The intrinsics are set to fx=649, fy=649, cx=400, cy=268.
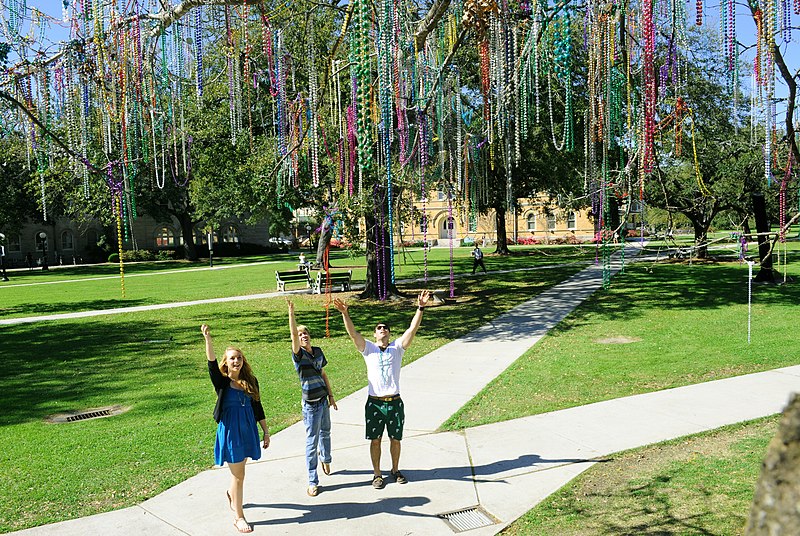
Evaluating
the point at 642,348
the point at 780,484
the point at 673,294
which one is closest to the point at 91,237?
the point at 673,294

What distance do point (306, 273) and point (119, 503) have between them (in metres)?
17.3

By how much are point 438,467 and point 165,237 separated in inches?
2059

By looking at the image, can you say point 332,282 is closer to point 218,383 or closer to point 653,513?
point 218,383

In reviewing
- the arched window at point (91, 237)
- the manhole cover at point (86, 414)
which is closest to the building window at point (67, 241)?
the arched window at point (91, 237)

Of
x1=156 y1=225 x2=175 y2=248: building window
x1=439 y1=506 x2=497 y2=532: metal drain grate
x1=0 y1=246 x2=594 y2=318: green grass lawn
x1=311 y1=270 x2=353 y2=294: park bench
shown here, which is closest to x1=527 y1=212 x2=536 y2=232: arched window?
x1=0 y1=246 x2=594 y2=318: green grass lawn

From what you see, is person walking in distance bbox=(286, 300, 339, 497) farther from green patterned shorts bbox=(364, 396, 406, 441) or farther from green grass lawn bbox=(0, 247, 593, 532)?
green grass lawn bbox=(0, 247, 593, 532)

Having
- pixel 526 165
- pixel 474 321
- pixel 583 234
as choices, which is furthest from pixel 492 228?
pixel 474 321

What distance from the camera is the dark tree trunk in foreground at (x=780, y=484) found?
141 centimetres

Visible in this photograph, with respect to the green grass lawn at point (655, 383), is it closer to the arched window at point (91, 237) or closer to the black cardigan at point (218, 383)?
the black cardigan at point (218, 383)

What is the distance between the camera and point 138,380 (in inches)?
396

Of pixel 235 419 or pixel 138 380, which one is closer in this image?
pixel 235 419

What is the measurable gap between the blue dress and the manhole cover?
4025mm

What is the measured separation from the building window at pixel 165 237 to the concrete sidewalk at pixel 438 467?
48459mm

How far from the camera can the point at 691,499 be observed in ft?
16.5
